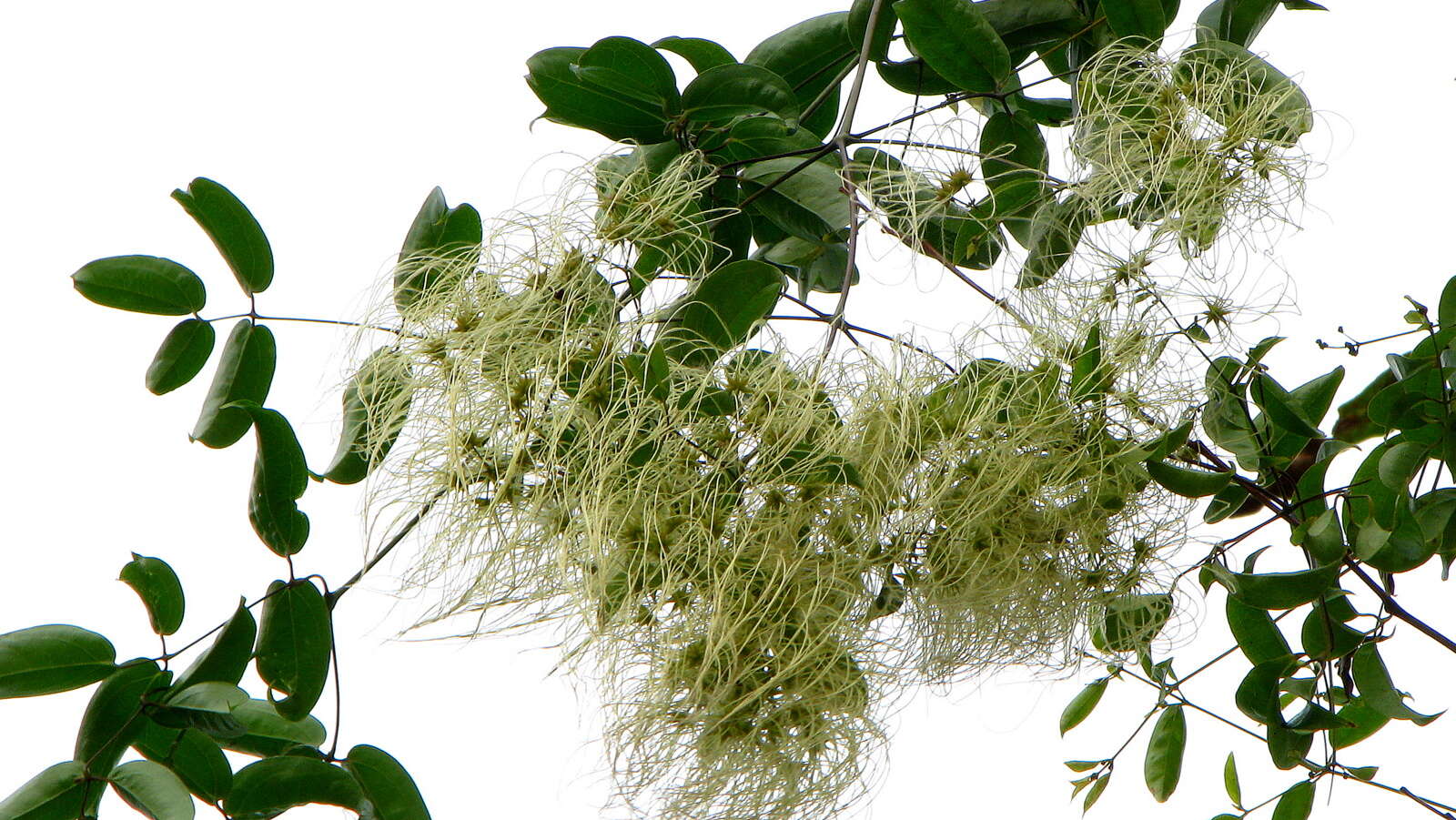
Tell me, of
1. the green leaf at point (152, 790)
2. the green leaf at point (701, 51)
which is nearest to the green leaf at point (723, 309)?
the green leaf at point (701, 51)

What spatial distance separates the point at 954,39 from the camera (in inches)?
32.8

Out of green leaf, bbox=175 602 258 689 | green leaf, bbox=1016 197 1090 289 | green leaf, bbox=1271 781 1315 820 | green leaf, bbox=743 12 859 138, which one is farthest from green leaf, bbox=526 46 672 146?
green leaf, bbox=1271 781 1315 820

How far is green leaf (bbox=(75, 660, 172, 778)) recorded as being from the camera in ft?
2.50

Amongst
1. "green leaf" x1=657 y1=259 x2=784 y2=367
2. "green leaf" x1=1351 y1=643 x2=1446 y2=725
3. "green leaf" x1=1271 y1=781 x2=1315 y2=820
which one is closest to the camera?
"green leaf" x1=657 y1=259 x2=784 y2=367

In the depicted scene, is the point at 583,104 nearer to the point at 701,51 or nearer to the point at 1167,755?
the point at 701,51

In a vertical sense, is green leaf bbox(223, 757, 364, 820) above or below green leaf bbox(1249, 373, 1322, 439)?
below

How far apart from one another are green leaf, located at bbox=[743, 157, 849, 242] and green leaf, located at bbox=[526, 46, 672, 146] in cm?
7

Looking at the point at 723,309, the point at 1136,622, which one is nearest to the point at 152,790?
the point at 723,309

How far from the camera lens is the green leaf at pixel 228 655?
763 mm

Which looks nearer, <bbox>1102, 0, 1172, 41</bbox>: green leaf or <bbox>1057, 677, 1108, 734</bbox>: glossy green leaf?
<bbox>1102, 0, 1172, 41</bbox>: green leaf

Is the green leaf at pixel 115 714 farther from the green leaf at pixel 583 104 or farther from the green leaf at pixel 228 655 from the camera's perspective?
the green leaf at pixel 583 104

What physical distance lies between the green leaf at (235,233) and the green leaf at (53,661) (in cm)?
23

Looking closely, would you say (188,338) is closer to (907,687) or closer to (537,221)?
(537,221)

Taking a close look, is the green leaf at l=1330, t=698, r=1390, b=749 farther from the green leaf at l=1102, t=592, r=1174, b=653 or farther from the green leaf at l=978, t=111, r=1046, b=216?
the green leaf at l=978, t=111, r=1046, b=216
